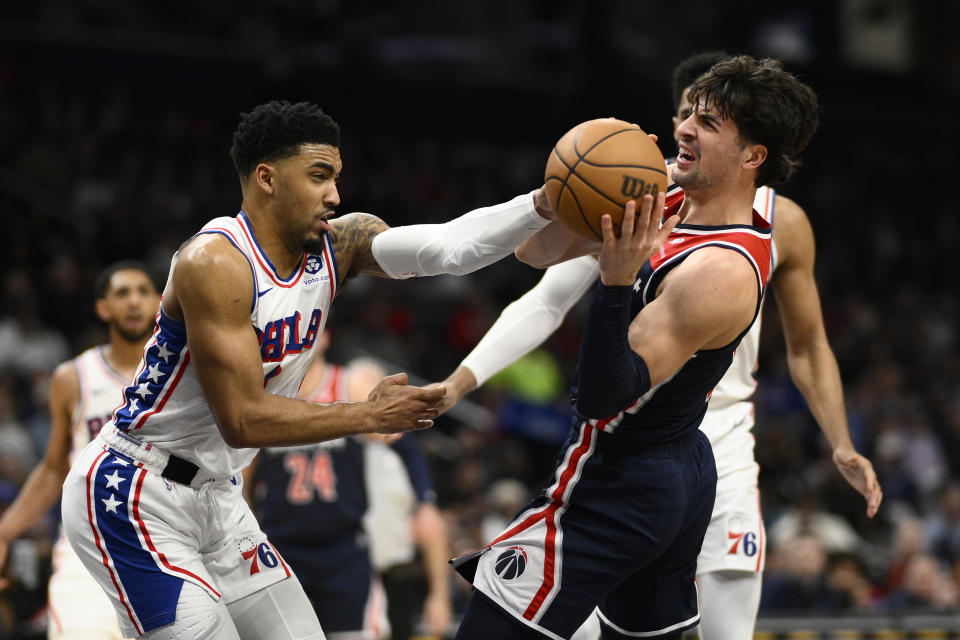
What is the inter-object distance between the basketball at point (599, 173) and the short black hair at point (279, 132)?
0.80m

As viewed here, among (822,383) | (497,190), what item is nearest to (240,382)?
(822,383)

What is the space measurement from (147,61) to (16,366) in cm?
630

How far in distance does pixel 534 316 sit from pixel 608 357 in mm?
1173

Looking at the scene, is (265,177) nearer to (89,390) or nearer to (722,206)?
(722,206)

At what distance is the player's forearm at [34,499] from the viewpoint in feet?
16.8

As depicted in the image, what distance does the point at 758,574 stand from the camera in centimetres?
447

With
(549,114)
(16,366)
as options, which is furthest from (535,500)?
(549,114)

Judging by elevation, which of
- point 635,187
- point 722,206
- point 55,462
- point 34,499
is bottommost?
point 34,499

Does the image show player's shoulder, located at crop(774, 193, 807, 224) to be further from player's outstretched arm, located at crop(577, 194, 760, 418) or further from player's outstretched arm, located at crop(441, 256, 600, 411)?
player's outstretched arm, located at crop(577, 194, 760, 418)

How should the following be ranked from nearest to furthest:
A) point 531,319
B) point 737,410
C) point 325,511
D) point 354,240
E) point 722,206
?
point 722,206
point 354,240
point 531,319
point 737,410
point 325,511

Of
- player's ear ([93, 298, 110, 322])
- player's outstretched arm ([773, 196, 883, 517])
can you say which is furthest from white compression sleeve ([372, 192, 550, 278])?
player's ear ([93, 298, 110, 322])

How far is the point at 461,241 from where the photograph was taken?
3.78 metres

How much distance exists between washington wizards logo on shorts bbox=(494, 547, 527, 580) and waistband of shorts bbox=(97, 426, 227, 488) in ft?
3.33

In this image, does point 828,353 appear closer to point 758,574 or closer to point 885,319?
point 758,574
